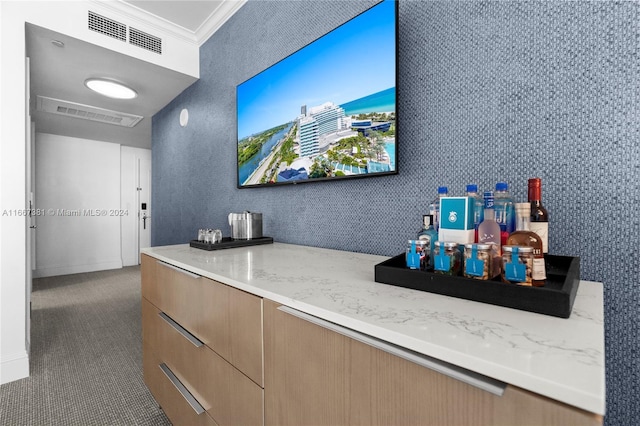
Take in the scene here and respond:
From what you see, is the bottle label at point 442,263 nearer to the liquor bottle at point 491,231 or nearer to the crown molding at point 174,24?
the liquor bottle at point 491,231

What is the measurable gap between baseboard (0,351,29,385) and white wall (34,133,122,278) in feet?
13.2

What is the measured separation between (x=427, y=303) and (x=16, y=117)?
285cm

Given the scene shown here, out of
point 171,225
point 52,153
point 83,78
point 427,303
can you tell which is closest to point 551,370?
point 427,303

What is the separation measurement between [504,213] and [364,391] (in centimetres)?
62

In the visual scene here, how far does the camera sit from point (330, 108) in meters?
1.55

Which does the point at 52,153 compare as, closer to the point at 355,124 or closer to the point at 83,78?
the point at 83,78

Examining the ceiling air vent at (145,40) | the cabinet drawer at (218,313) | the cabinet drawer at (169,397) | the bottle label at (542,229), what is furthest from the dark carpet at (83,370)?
the ceiling air vent at (145,40)

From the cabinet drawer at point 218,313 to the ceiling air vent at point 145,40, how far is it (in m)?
2.14

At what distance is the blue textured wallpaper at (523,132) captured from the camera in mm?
839

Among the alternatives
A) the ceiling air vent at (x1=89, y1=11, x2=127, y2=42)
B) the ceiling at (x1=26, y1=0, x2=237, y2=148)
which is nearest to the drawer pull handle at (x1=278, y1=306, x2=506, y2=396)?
the ceiling at (x1=26, y1=0, x2=237, y2=148)

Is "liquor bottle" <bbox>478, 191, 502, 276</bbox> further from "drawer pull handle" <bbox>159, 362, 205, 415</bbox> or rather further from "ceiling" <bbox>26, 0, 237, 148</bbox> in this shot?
"ceiling" <bbox>26, 0, 237, 148</bbox>

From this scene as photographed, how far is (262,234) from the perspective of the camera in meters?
2.05

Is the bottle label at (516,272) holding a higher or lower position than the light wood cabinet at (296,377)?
higher

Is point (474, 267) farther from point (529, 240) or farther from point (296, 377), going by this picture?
point (296, 377)
